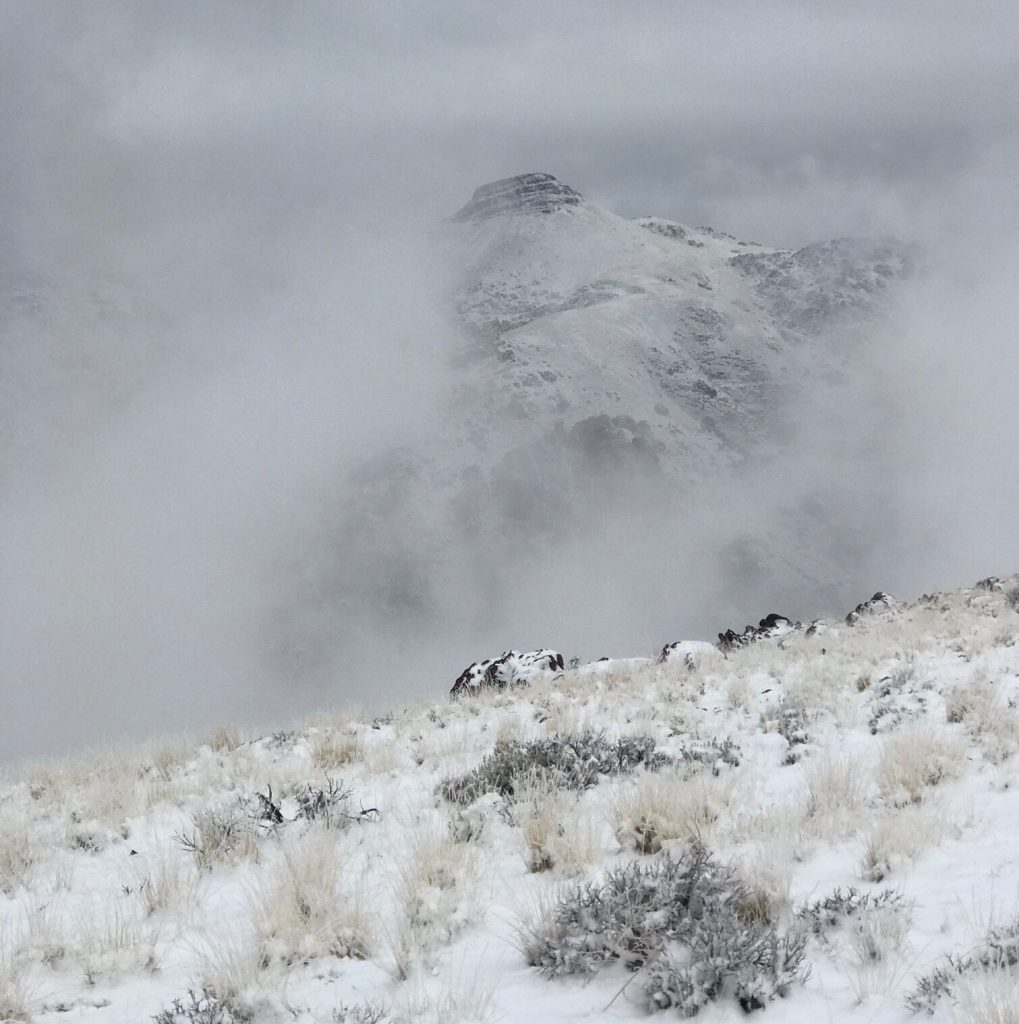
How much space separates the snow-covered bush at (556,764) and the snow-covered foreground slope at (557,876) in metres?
0.03

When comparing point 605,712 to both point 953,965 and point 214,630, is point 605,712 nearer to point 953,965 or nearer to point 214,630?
point 953,965

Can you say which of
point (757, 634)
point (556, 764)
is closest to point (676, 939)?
point (556, 764)

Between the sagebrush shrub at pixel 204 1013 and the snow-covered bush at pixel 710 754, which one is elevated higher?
the snow-covered bush at pixel 710 754

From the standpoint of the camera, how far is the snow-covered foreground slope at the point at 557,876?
3.44 meters

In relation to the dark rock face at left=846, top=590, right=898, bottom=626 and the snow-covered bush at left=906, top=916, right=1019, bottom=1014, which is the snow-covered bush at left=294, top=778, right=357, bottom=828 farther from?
the dark rock face at left=846, top=590, right=898, bottom=626

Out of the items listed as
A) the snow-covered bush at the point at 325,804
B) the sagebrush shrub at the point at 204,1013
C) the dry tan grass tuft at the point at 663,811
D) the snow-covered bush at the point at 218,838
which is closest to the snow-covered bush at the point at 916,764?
the dry tan grass tuft at the point at 663,811

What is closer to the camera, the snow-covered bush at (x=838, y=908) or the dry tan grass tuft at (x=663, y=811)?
the snow-covered bush at (x=838, y=908)

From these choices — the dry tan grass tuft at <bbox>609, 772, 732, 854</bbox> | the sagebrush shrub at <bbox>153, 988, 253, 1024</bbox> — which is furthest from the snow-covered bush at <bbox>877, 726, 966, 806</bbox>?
the sagebrush shrub at <bbox>153, 988, 253, 1024</bbox>

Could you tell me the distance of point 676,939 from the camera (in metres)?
3.63

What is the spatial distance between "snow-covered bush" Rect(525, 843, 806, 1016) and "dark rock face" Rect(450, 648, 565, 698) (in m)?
10.1

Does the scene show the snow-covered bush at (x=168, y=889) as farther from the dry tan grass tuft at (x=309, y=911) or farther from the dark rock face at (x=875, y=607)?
the dark rock face at (x=875, y=607)

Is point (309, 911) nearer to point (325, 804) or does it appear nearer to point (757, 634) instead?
point (325, 804)

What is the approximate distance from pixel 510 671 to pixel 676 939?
37.7 ft

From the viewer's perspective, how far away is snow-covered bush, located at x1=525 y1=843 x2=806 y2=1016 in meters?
3.31
